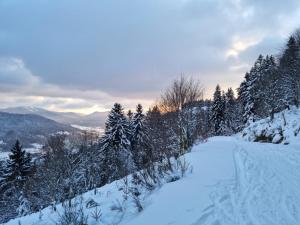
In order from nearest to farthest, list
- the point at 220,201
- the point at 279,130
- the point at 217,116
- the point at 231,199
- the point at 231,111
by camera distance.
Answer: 1. the point at 220,201
2. the point at 231,199
3. the point at 279,130
4. the point at 217,116
5. the point at 231,111

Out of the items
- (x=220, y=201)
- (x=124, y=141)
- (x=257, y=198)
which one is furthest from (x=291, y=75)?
(x=220, y=201)

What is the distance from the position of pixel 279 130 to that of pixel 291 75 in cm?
1523

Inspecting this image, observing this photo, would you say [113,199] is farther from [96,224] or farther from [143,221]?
[143,221]

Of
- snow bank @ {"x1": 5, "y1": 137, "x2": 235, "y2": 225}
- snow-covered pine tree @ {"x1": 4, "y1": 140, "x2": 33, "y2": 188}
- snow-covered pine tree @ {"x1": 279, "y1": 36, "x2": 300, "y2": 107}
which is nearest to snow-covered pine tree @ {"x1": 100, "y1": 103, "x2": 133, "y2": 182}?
snow-covered pine tree @ {"x1": 4, "y1": 140, "x2": 33, "y2": 188}

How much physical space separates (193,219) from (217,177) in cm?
393

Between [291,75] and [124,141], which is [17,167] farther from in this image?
[291,75]

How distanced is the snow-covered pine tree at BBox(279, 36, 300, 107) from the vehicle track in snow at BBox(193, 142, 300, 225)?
2421 centimetres

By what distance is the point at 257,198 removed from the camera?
24.9ft

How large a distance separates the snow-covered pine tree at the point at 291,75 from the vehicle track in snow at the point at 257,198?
79.4ft

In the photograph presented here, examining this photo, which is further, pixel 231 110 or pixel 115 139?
pixel 231 110

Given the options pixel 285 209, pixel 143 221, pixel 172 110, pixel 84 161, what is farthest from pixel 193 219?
pixel 84 161

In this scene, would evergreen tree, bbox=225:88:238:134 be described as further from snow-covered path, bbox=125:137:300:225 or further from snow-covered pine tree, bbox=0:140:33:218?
snow-covered path, bbox=125:137:300:225

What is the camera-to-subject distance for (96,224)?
741cm

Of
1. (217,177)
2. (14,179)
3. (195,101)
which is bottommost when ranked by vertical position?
(14,179)
